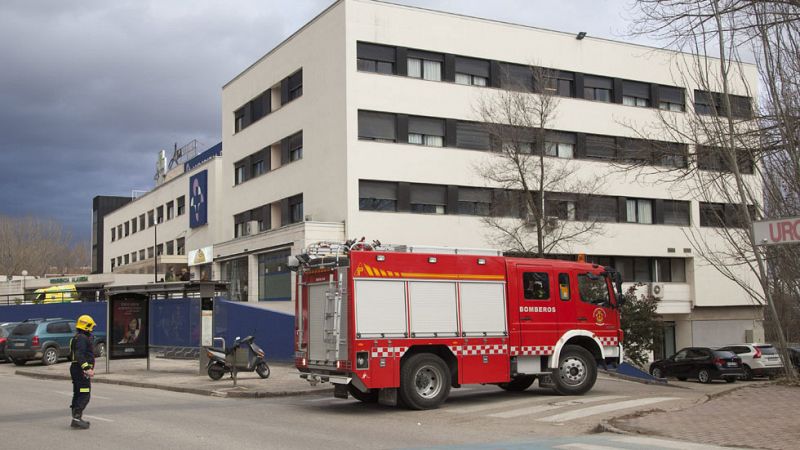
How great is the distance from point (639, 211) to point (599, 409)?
28825 mm

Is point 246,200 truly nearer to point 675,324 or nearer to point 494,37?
point 494,37

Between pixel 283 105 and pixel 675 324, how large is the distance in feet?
77.7

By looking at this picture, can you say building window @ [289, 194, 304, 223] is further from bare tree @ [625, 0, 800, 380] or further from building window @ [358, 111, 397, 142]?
bare tree @ [625, 0, 800, 380]

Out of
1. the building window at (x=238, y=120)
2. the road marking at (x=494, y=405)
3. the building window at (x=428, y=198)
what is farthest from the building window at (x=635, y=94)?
the road marking at (x=494, y=405)

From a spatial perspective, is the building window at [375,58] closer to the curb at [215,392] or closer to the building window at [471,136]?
the building window at [471,136]

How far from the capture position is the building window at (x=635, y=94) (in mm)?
41031

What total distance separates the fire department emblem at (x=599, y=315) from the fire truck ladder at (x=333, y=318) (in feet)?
19.1

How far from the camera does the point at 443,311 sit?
49.1 ft

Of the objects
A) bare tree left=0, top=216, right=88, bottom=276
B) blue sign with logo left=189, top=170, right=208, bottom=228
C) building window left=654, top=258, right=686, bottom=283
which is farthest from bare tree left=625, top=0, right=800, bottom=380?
bare tree left=0, top=216, right=88, bottom=276

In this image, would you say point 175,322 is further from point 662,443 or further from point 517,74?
point 662,443

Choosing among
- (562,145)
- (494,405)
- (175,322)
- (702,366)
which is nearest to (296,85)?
(562,145)

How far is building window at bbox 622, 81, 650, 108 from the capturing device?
41.0 metres

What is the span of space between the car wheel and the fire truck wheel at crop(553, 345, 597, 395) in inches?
800

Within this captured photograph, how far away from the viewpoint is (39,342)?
28.4m
